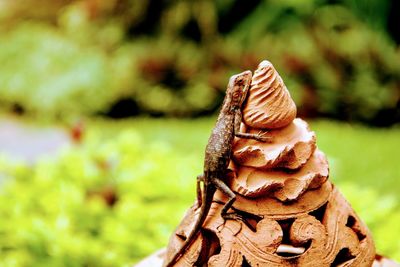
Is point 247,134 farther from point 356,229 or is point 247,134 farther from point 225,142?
point 356,229

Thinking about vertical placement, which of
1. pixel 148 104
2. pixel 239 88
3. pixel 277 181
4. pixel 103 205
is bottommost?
pixel 277 181

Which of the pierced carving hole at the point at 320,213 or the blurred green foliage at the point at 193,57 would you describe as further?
the blurred green foliage at the point at 193,57

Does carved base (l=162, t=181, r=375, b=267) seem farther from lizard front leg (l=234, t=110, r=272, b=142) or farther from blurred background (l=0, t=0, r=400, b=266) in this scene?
blurred background (l=0, t=0, r=400, b=266)

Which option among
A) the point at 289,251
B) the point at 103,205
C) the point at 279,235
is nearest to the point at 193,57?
the point at 103,205

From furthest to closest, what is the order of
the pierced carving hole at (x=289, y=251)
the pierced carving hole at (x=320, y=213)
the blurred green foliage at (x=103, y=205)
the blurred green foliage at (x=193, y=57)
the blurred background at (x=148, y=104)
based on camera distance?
the blurred green foliage at (x=193, y=57), the blurred background at (x=148, y=104), the blurred green foliage at (x=103, y=205), the pierced carving hole at (x=289, y=251), the pierced carving hole at (x=320, y=213)

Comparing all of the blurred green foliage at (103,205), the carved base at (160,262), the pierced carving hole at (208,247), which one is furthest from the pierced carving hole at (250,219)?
the blurred green foliage at (103,205)

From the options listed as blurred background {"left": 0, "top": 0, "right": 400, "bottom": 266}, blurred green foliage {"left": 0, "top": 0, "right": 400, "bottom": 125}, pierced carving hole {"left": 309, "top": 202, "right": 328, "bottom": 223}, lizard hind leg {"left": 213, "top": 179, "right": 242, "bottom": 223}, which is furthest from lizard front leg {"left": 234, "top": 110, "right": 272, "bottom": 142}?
blurred green foliage {"left": 0, "top": 0, "right": 400, "bottom": 125}

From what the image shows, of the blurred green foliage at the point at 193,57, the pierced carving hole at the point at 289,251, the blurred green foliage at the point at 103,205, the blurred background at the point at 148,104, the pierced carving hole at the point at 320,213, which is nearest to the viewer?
the pierced carving hole at the point at 320,213

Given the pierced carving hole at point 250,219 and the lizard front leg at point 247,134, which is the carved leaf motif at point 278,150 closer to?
the lizard front leg at point 247,134
